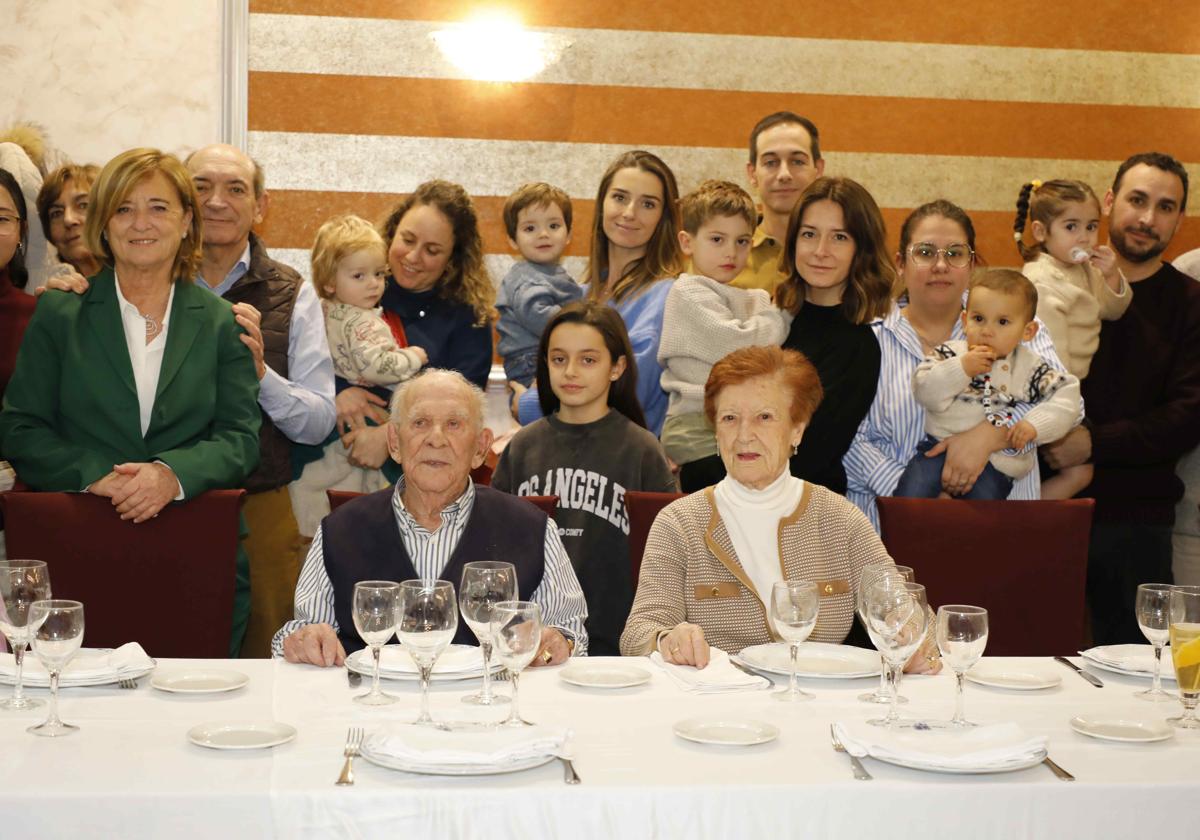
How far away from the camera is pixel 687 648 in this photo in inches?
86.0

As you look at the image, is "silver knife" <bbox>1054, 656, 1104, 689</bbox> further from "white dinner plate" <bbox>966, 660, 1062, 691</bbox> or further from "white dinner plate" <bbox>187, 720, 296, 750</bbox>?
"white dinner plate" <bbox>187, 720, 296, 750</bbox>

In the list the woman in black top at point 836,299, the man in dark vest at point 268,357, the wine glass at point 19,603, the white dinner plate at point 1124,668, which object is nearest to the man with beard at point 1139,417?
the woman in black top at point 836,299

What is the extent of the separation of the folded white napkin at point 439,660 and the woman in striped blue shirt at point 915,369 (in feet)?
5.02

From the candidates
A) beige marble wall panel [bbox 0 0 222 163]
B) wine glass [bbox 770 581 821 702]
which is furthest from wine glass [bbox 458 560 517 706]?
beige marble wall panel [bbox 0 0 222 163]

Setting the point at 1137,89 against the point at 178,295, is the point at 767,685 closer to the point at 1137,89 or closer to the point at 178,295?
the point at 178,295

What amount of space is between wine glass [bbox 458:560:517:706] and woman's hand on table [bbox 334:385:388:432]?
1815 mm

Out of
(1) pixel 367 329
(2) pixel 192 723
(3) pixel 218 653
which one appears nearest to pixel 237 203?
(1) pixel 367 329

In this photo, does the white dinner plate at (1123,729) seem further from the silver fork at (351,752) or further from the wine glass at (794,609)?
the silver fork at (351,752)

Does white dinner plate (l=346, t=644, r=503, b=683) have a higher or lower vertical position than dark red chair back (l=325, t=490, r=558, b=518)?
lower

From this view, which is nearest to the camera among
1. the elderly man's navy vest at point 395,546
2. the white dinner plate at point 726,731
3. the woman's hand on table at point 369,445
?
the white dinner plate at point 726,731

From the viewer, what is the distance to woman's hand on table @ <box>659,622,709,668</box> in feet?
7.14

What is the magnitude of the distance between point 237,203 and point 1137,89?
3.75 meters

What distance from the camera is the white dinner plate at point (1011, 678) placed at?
2.10m

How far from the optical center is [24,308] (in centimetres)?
355
